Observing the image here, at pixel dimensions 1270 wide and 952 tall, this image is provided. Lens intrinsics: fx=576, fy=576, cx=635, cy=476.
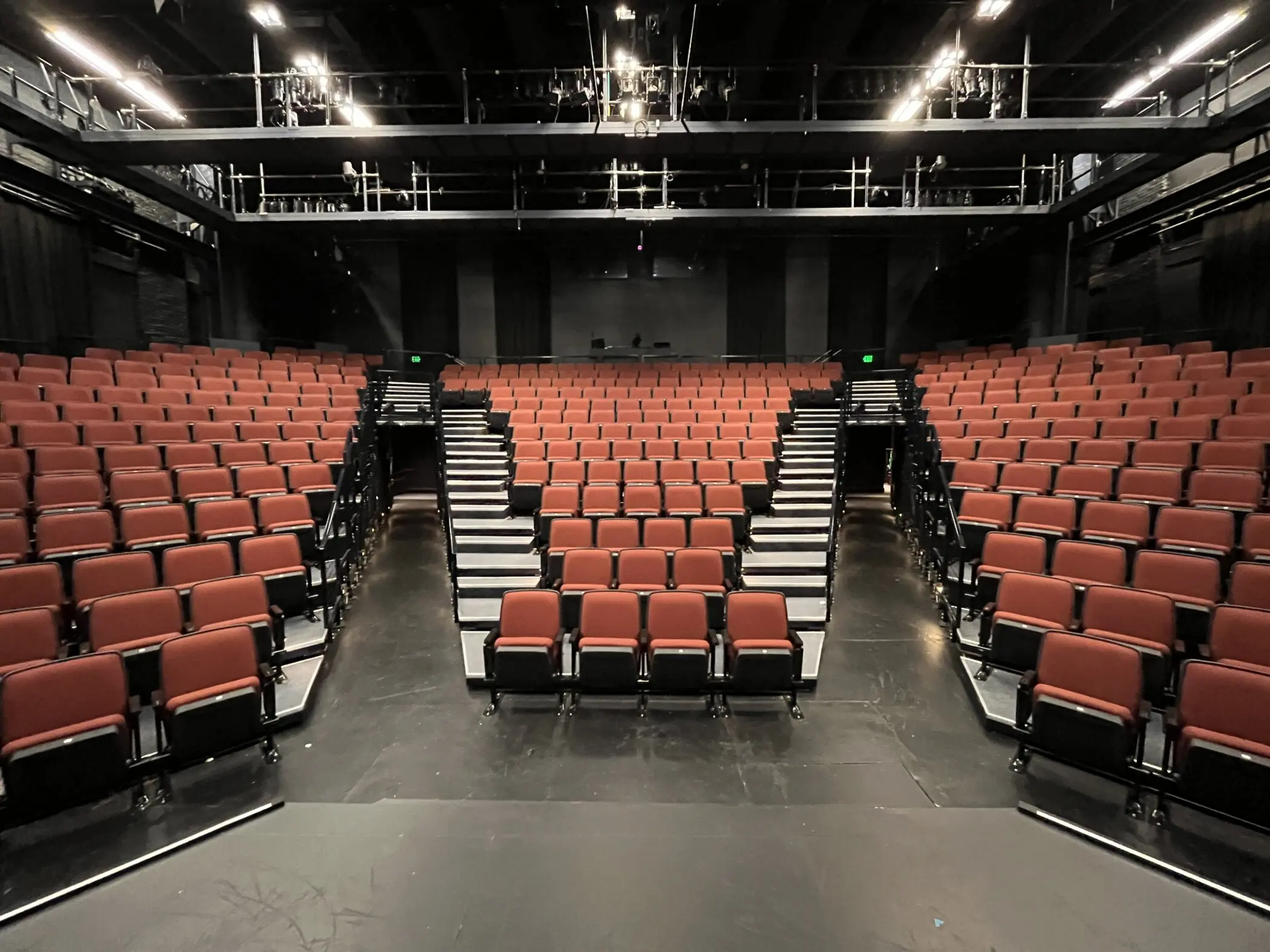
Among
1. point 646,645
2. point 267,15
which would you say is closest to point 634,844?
point 646,645

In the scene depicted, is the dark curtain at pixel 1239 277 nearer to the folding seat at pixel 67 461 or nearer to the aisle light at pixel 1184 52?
the aisle light at pixel 1184 52

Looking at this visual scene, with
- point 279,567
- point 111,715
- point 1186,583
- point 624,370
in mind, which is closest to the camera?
point 111,715

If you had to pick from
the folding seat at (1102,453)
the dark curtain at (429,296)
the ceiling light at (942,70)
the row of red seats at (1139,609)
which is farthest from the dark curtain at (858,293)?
the row of red seats at (1139,609)

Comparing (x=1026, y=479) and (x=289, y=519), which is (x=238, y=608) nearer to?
(x=289, y=519)

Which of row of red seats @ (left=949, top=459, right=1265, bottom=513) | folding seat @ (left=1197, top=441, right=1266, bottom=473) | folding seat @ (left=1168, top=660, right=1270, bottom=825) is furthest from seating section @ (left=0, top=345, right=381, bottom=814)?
folding seat @ (left=1197, top=441, right=1266, bottom=473)

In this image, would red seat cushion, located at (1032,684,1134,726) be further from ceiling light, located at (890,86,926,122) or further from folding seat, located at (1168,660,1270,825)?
ceiling light, located at (890,86,926,122)

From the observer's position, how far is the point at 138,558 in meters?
2.87

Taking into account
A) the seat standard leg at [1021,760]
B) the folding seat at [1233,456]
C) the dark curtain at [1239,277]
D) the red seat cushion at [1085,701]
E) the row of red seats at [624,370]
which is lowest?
the seat standard leg at [1021,760]

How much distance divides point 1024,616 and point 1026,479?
155 centimetres

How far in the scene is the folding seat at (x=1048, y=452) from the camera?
4.16 m

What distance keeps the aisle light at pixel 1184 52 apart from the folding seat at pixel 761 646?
20.0 feet

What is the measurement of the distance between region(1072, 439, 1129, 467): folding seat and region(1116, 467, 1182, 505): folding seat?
0.25 m

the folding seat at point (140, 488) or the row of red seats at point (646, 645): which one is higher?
the folding seat at point (140, 488)

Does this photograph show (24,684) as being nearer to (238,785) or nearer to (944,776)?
(238,785)
